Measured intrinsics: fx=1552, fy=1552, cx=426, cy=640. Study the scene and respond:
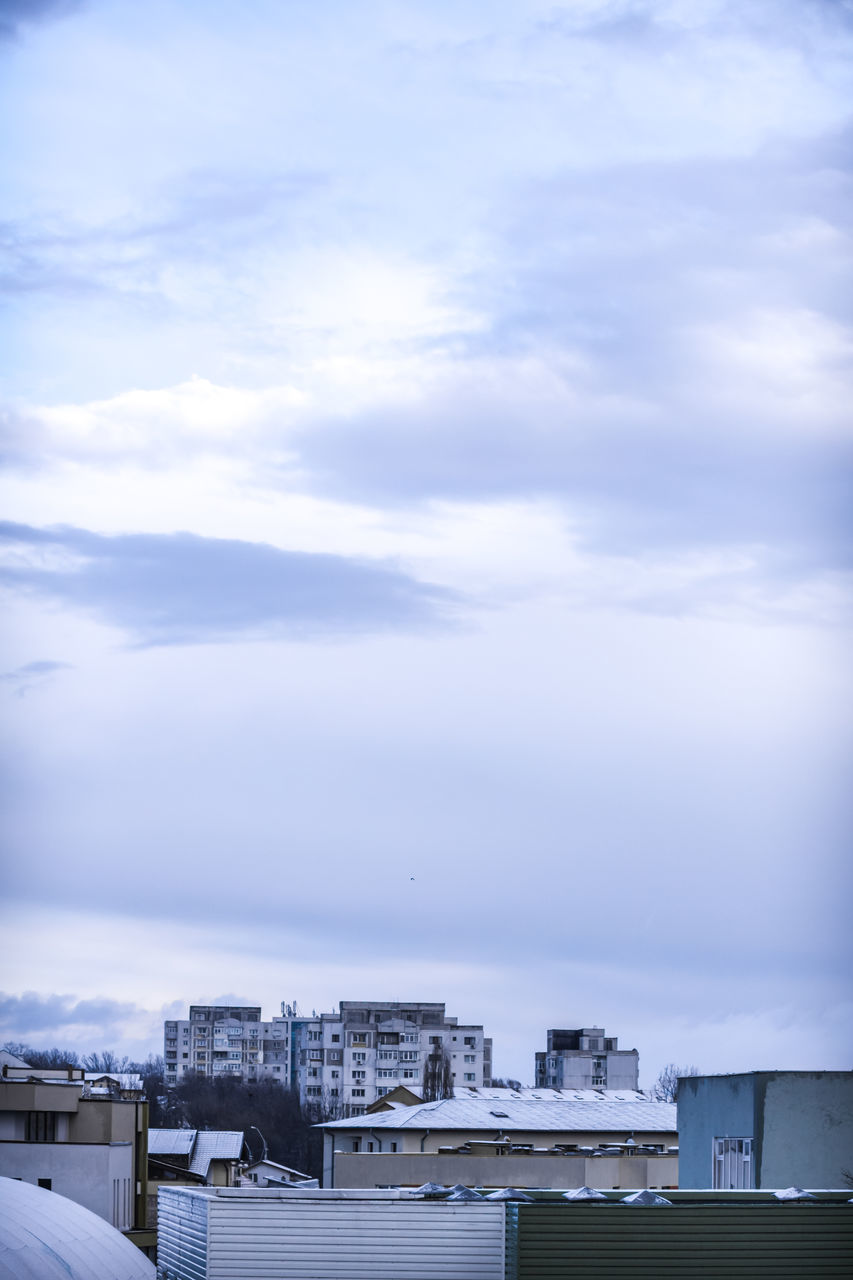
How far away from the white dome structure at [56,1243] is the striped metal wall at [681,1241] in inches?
401

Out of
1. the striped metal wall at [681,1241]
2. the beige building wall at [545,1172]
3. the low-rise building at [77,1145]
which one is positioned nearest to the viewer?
the striped metal wall at [681,1241]

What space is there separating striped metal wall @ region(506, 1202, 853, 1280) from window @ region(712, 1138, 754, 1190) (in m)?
6.70

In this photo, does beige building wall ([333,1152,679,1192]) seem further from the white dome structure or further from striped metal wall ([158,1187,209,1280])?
striped metal wall ([158,1187,209,1280])

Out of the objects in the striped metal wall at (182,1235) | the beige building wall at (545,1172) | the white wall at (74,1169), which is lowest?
the white wall at (74,1169)

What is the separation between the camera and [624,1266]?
17891 mm

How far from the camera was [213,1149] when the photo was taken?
66.6m

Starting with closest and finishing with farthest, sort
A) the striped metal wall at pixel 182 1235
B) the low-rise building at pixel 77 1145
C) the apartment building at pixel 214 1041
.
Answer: the striped metal wall at pixel 182 1235 < the low-rise building at pixel 77 1145 < the apartment building at pixel 214 1041

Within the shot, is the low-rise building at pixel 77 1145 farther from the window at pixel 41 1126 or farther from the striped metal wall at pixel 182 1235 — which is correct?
the striped metal wall at pixel 182 1235

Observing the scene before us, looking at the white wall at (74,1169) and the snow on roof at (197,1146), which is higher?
the white wall at (74,1169)

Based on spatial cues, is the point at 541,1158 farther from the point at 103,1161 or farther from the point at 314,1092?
the point at 314,1092

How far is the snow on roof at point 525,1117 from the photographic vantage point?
181 ft

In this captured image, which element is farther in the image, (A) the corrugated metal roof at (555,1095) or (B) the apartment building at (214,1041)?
(B) the apartment building at (214,1041)

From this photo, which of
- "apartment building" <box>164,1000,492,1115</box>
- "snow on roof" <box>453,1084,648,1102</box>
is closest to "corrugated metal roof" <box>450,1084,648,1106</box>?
"snow on roof" <box>453,1084,648,1102</box>

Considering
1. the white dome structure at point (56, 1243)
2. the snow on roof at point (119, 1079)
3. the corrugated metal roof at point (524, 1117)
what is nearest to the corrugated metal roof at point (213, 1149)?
the snow on roof at point (119, 1079)
